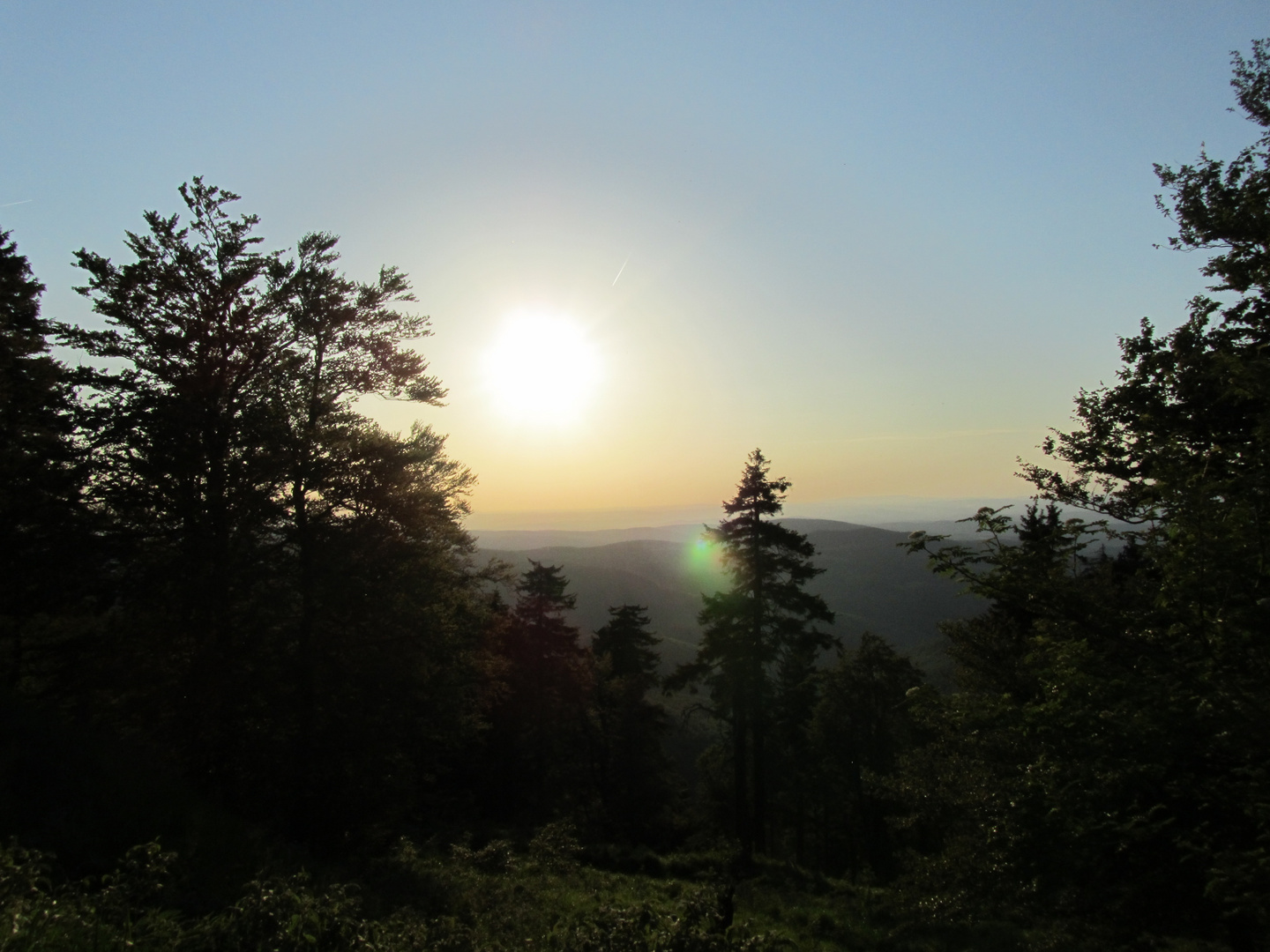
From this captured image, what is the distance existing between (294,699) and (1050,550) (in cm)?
1242

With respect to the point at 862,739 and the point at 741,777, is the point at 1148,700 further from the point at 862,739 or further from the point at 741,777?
the point at 862,739

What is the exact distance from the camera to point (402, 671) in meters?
12.6

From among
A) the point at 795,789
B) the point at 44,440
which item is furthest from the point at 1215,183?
the point at 795,789

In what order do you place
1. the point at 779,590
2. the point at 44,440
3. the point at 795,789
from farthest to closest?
the point at 795,789 → the point at 779,590 → the point at 44,440

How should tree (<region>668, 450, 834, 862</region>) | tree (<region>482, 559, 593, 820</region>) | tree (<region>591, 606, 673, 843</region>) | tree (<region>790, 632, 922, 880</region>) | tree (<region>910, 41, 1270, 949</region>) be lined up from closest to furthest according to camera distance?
tree (<region>910, 41, 1270, 949</region>), tree (<region>668, 450, 834, 862</region>), tree (<region>482, 559, 593, 820</region>), tree (<region>591, 606, 673, 843</region>), tree (<region>790, 632, 922, 880</region>)

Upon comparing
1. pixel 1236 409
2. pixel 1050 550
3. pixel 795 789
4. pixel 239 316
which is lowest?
pixel 795 789

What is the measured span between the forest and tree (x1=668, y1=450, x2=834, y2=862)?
0.96 metres

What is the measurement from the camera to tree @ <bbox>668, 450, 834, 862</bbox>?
20.7m

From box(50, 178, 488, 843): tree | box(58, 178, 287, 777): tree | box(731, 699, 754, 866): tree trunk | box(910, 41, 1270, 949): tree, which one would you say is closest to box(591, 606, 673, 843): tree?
box(731, 699, 754, 866): tree trunk

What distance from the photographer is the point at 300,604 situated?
12.4m

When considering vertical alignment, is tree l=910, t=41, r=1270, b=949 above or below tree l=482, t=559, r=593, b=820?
above

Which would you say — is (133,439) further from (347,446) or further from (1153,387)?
(1153,387)

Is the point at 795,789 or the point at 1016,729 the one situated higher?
the point at 1016,729

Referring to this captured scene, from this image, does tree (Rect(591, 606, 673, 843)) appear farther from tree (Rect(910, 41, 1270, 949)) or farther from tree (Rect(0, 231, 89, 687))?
tree (Rect(910, 41, 1270, 949))
